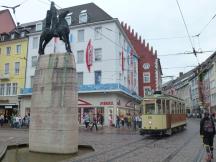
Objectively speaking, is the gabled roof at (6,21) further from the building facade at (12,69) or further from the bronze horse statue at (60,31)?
the bronze horse statue at (60,31)

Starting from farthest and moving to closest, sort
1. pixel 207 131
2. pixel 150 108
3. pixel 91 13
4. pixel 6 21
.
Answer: pixel 6 21 < pixel 91 13 < pixel 150 108 < pixel 207 131

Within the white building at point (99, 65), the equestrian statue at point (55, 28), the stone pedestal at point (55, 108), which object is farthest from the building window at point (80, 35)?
the stone pedestal at point (55, 108)

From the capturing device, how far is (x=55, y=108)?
13922 millimetres

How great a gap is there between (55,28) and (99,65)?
82.3ft

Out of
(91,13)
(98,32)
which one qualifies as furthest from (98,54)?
(91,13)

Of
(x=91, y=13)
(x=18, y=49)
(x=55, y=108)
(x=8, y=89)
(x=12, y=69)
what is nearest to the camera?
(x=55, y=108)

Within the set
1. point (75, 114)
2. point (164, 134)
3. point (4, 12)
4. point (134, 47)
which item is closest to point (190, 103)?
point (134, 47)

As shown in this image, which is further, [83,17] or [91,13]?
[91,13]

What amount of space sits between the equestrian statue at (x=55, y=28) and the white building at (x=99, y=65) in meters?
22.4

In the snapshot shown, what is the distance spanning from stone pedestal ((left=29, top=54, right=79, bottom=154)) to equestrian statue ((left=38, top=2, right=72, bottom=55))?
116cm

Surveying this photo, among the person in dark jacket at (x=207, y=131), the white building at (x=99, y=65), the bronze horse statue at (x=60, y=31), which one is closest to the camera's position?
the person in dark jacket at (x=207, y=131)

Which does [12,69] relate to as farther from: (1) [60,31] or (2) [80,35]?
(1) [60,31]

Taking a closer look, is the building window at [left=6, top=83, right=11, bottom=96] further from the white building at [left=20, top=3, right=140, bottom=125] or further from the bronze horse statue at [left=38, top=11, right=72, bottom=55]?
the bronze horse statue at [left=38, top=11, right=72, bottom=55]

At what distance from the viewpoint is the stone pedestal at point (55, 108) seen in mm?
13656
